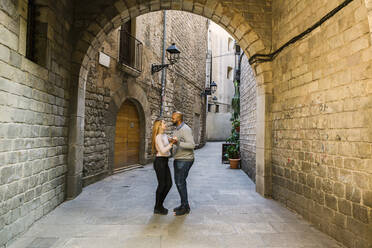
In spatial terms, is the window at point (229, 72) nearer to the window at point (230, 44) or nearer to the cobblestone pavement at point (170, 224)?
the window at point (230, 44)

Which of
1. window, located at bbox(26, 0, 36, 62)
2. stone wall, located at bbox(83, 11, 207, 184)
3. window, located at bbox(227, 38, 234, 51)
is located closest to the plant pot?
stone wall, located at bbox(83, 11, 207, 184)

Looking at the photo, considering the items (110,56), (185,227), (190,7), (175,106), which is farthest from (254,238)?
(175,106)

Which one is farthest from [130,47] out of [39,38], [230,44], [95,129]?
[230,44]

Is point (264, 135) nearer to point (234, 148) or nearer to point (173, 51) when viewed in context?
point (234, 148)

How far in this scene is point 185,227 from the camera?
306cm

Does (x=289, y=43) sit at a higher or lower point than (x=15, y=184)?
higher

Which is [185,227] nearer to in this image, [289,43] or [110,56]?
[289,43]

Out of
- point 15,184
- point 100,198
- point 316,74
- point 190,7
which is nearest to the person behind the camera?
point 15,184

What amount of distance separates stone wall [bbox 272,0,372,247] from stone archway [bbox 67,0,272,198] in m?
0.38

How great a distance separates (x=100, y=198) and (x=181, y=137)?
81.4 inches

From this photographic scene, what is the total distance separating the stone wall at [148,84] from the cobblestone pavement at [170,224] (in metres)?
1.50

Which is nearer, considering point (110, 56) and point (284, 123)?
point (284, 123)

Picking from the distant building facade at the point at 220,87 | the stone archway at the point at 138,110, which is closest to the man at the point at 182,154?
the stone archway at the point at 138,110

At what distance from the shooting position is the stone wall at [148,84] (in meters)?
5.71
